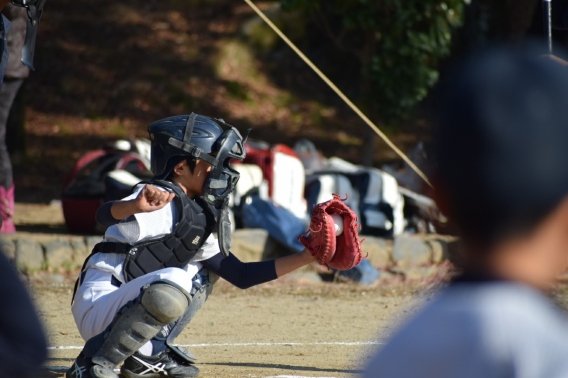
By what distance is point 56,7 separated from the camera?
1662 cm

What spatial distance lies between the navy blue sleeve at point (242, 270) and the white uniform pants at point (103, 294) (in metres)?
0.15

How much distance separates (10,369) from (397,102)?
8412mm

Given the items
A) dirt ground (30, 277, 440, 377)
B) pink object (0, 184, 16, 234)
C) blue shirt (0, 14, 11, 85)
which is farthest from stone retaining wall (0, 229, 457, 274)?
blue shirt (0, 14, 11, 85)

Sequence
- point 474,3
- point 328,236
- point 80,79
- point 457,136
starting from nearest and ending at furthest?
point 457,136
point 328,236
point 474,3
point 80,79

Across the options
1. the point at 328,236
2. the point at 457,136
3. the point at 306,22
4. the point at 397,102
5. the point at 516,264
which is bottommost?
the point at 306,22

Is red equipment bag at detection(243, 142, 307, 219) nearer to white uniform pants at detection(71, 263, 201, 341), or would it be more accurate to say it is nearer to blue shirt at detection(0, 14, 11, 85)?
blue shirt at detection(0, 14, 11, 85)

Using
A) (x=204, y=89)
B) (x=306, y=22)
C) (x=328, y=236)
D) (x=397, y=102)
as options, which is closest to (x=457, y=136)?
(x=328, y=236)

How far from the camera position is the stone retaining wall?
22.4 ft

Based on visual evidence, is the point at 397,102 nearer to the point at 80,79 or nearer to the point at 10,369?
the point at 80,79

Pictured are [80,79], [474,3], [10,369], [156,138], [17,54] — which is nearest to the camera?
[10,369]

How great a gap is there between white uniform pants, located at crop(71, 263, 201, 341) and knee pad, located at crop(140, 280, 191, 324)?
47mm

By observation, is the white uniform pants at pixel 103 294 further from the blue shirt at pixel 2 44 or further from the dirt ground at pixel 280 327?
the blue shirt at pixel 2 44

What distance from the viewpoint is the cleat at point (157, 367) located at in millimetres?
3752

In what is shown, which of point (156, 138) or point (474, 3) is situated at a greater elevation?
point (156, 138)
